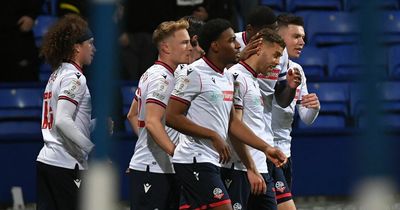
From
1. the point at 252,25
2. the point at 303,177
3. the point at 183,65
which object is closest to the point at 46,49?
the point at 183,65

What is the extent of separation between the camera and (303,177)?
37.2ft

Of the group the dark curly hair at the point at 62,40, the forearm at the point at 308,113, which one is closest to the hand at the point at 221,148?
the dark curly hair at the point at 62,40

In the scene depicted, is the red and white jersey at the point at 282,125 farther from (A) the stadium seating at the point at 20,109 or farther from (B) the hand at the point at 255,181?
(A) the stadium seating at the point at 20,109

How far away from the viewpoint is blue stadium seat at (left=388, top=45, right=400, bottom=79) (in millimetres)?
12645

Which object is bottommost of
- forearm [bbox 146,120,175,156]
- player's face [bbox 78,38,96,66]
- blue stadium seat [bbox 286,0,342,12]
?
blue stadium seat [bbox 286,0,342,12]

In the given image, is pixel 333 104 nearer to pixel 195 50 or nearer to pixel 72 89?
pixel 195 50

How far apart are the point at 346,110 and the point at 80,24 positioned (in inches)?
210

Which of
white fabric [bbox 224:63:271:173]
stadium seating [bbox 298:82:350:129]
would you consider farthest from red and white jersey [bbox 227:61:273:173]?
stadium seating [bbox 298:82:350:129]

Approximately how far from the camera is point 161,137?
6949 mm

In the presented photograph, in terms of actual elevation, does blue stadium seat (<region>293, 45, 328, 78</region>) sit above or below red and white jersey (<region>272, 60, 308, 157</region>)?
below

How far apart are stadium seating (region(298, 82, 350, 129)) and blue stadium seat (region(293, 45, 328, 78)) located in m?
0.43

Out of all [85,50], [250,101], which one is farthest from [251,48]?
[85,50]

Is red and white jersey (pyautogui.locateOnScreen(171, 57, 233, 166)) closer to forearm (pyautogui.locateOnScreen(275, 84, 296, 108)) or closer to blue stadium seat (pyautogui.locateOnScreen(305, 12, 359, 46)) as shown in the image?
forearm (pyautogui.locateOnScreen(275, 84, 296, 108))

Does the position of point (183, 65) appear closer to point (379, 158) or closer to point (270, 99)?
point (270, 99)
